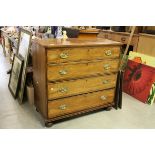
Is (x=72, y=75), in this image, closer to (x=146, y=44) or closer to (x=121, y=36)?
(x=146, y=44)

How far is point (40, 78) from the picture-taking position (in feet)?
7.07

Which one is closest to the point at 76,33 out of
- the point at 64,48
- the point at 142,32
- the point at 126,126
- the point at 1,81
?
the point at 64,48

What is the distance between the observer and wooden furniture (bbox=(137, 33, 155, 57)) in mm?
Result: 2877

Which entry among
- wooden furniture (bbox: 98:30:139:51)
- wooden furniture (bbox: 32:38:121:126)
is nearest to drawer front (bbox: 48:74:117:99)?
wooden furniture (bbox: 32:38:121:126)

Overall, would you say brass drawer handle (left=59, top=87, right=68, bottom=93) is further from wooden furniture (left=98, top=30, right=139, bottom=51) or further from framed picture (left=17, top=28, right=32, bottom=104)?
wooden furniture (left=98, top=30, right=139, bottom=51)

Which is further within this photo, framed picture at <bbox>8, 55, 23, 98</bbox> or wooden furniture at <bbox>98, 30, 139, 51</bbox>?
wooden furniture at <bbox>98, 30, 139, 51</bbox>

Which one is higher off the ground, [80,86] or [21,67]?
[21,67]

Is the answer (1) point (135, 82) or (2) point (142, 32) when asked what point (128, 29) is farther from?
(1) point (135, 82)

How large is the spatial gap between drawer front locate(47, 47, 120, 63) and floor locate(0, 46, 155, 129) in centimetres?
74

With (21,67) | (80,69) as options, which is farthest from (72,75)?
(21,67)

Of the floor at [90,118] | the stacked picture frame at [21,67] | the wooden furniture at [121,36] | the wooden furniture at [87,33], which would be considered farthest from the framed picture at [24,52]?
the wooden furniture at [121,36]

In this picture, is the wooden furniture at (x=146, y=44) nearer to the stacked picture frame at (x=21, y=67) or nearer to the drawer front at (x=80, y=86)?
the drawer front at (x=80, y=86)

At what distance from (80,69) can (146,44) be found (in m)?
1.36
